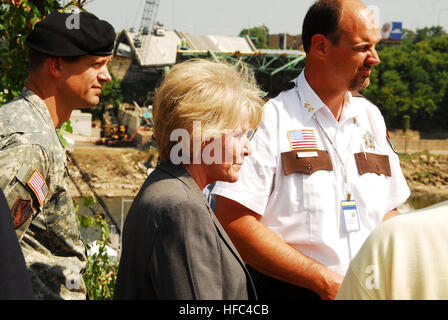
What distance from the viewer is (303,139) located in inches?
95.2

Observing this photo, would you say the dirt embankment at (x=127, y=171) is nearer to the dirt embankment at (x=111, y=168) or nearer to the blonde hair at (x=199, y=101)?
the dirt embankment at (x=111, y=168)

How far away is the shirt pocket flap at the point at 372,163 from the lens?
2.44 meters

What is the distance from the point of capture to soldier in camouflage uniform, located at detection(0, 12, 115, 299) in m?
1.86

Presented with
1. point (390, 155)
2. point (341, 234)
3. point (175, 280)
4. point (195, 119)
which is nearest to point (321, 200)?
point (341, 234)

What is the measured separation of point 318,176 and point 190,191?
2.73ft

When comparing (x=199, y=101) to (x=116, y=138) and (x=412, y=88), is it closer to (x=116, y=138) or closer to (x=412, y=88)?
(x=116, y=138)

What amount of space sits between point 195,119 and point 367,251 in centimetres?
73

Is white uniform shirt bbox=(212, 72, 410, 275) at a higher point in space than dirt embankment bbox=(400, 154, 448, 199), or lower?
higher

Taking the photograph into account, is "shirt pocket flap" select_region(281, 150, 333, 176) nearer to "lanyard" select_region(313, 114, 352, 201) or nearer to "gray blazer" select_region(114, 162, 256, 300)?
"lanyard" select_region(313, 114, 352, 201)

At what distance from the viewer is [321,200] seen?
230 cm

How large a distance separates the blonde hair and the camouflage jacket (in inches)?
16.9

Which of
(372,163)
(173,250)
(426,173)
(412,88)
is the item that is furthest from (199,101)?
(412,88)

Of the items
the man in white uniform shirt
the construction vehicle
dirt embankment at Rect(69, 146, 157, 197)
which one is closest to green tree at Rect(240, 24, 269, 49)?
the construction vehicle
